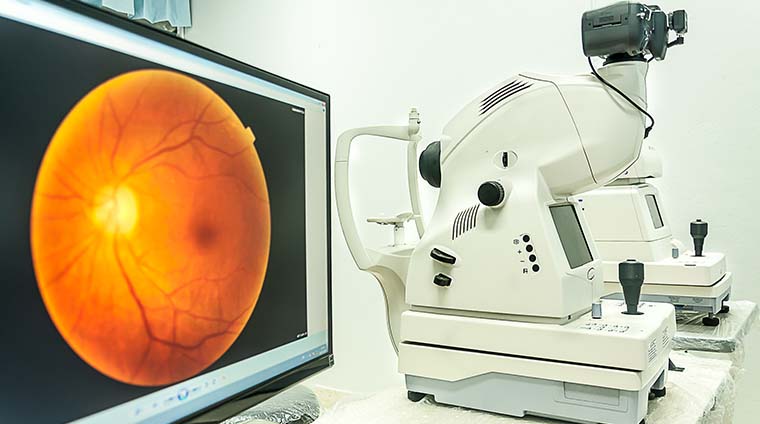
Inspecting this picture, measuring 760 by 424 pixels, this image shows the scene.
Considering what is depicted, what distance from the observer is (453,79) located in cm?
238

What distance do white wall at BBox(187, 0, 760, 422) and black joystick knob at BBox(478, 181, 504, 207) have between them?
1.25m

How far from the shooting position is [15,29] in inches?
16.0

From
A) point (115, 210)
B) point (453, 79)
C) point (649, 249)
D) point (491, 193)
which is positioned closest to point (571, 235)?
point (491, 193)

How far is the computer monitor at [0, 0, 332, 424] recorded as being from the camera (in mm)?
414

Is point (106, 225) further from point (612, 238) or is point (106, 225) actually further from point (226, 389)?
point (612, 238)

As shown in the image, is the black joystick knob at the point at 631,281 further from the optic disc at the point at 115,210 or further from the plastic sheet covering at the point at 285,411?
the optic disc at the point at 115,210

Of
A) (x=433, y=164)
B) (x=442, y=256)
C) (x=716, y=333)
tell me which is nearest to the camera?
(x=442, y=256)

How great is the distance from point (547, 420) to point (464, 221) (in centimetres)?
34

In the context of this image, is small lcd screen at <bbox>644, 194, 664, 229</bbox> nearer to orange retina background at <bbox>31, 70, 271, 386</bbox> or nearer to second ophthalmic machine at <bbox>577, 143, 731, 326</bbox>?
second ophthalmic machine at <bbox>577, 143, 731, 326</bbox>

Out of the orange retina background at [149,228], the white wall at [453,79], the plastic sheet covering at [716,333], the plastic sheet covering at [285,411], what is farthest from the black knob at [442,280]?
the white wall at [453,79]

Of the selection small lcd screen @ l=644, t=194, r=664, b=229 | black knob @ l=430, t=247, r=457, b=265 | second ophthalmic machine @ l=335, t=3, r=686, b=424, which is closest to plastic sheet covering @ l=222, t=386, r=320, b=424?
second ophthalmic machine @ l=335, t=3, r=686, b=424

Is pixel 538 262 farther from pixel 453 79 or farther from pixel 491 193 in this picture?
pixel 453 79

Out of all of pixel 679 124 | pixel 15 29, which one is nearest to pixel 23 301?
pixel 15 29

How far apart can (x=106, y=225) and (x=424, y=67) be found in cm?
211
